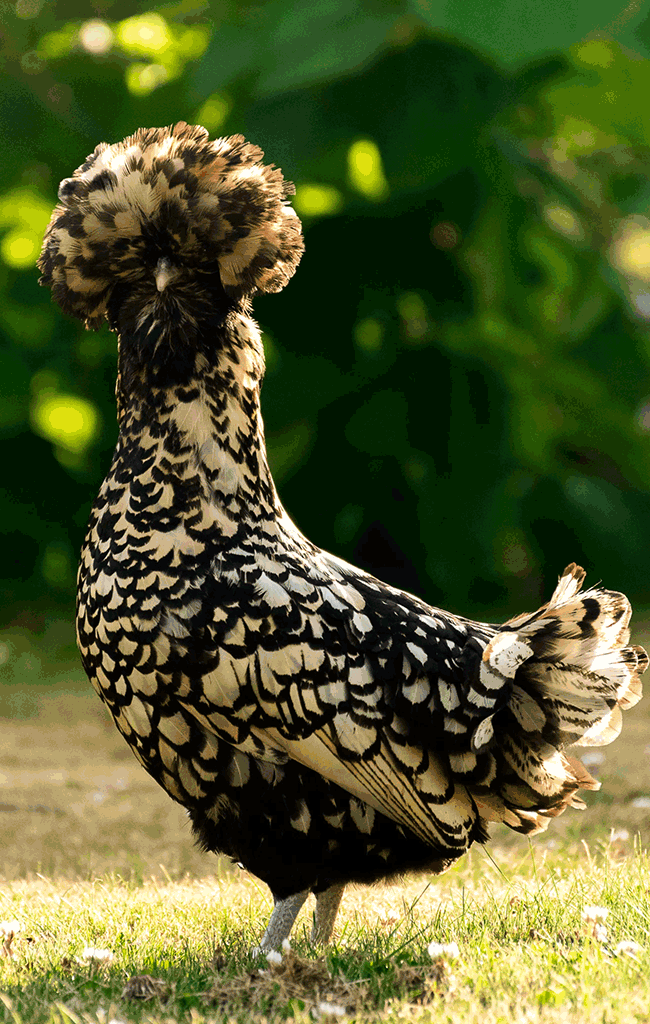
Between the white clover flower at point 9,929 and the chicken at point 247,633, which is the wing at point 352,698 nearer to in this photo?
the chicken at point 247,633

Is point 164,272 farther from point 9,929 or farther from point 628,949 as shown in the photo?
point 628,949

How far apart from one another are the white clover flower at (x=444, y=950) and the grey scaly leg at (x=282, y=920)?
1.24 ft

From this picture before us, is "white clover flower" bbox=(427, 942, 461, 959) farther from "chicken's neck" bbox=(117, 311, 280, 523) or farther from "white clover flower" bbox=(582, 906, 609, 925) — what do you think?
"chicken's neck" bbox=(117, 311, 280, 523)

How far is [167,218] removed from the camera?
9.34 ft

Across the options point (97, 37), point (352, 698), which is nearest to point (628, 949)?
point (352, 698)

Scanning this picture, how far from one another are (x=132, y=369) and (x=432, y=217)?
4.72m

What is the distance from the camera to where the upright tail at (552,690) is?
2.86 metres

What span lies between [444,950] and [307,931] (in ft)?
2.17

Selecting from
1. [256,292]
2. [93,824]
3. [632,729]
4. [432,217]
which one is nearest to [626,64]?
[432,217]

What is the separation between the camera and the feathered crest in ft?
9.37

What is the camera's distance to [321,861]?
2.89 meters

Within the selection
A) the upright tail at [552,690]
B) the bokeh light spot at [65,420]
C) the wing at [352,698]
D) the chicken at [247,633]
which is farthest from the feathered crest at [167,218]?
the bokeh light spot at [65,420]

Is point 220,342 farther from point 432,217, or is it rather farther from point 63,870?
point 432,217

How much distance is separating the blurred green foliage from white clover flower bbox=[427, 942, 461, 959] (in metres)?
4.82
